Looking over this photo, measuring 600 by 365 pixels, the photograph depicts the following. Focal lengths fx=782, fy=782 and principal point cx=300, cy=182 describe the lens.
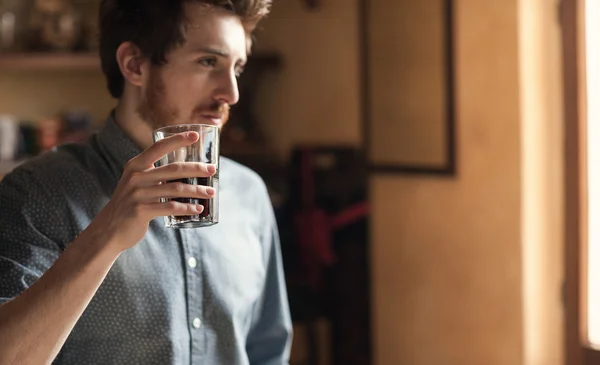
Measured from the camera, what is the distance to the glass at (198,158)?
0.98 meters

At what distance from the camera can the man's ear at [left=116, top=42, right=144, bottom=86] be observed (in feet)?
4.20

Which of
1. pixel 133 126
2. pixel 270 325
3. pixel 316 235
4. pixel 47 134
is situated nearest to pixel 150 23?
pixel 133 126

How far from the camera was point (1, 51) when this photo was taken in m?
3.53

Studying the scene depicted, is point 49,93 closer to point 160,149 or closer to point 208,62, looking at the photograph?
point 208,62

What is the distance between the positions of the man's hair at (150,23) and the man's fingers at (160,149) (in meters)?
0.33

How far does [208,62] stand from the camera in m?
1.25

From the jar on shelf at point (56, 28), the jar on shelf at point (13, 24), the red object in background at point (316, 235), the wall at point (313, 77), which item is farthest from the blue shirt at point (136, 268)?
the jar on shelf at point (13, 24)

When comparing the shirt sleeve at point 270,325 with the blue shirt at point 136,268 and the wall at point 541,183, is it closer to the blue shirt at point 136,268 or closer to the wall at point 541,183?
the blue shirt at point 136,268

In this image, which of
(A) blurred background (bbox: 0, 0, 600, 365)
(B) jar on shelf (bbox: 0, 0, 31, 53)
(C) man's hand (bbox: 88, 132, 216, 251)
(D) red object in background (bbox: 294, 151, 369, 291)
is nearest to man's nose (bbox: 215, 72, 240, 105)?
(C) man's hand (bbox: 88, 132, 216, 251)

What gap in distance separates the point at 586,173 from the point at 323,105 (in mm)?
1588

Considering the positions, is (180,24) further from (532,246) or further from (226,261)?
(532,246)

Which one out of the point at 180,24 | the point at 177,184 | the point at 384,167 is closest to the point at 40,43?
the point at 384,167

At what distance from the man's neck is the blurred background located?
5.06ft

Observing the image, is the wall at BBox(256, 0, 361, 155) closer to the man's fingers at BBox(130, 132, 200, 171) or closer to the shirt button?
the shirt button
